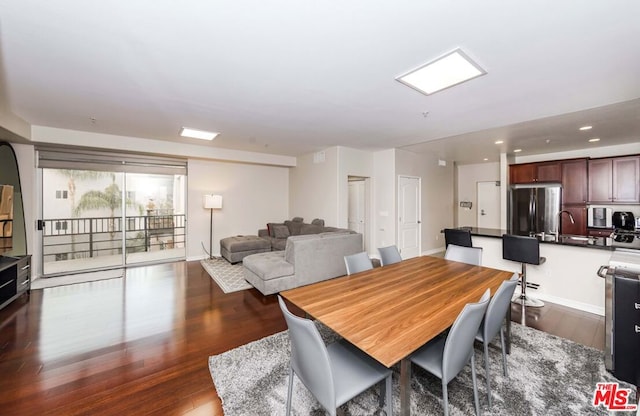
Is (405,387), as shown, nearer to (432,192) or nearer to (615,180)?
(432,192)

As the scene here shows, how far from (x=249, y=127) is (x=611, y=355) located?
485 centimetres

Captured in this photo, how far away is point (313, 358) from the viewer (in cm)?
126

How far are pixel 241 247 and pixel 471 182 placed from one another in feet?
22.6

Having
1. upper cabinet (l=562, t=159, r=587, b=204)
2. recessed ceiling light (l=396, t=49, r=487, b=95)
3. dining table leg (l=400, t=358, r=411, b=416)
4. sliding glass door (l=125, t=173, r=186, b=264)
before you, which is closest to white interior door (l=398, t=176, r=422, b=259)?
upper cabinet (l=562, t=159, r=587, b=204)

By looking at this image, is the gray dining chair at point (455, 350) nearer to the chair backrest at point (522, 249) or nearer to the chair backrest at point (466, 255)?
the chair backrest at point (466, 255)

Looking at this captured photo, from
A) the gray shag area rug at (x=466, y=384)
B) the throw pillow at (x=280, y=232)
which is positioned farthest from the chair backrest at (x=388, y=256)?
the throw pillow at (x=280, y=232)

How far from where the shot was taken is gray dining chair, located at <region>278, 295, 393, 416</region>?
1207 mm

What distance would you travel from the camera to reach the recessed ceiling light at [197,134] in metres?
4.34

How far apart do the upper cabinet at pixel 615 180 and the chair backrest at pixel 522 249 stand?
331 cm

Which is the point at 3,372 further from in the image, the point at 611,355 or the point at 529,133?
the point at 529,133

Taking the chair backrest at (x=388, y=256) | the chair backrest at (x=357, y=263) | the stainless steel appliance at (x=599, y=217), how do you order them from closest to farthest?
the chair backrest at (x=357, y=263), the chair backrest at (x=388, y=256), the stainless steel appliance at (x=599, y=217)

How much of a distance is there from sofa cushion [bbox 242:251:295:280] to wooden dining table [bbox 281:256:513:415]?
5.33 ft

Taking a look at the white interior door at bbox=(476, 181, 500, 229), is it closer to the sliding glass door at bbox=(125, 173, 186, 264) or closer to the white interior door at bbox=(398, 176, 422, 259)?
the white interior door at bbox=(398, 176, 422, 259)

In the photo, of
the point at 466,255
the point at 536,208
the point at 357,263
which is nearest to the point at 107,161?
the point at 357,263
